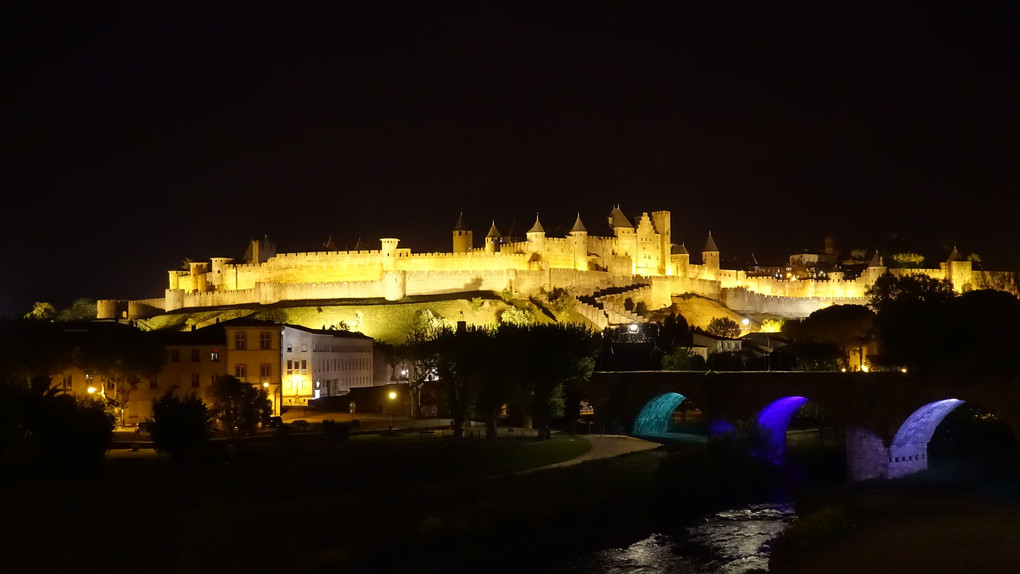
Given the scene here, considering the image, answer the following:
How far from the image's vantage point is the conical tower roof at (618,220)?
122m

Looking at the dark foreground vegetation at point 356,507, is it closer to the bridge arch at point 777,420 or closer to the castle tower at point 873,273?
the bridge arch at point 777,420

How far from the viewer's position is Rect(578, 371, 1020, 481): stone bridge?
36469 millimetres

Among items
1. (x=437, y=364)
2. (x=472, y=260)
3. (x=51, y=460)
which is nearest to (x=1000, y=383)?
(x=437, y=364)

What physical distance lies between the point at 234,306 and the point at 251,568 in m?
79.5

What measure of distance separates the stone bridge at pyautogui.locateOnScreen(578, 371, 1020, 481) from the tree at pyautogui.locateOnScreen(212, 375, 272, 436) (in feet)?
56.4

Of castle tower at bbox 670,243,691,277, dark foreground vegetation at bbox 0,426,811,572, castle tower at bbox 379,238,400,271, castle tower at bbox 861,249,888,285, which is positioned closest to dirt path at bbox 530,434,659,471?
dark foreground vegetation at bbox 0,426,811,572

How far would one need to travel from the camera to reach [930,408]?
38719mm

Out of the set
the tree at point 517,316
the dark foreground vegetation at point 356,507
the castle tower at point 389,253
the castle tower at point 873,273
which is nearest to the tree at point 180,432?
the dark foreground vegetation at point 356,507

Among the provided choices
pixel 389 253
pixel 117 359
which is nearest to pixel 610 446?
pixel 117 359

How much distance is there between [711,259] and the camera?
126 m

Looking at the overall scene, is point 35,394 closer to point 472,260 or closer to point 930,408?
point 930,408

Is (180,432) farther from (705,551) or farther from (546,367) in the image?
(705,551)

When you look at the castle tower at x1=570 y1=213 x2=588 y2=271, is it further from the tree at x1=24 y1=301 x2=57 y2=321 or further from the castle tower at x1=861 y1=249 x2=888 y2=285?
the tree at x1=24 y1=301 x2=57 y2=321

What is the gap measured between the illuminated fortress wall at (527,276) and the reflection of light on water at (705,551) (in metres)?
58.3
